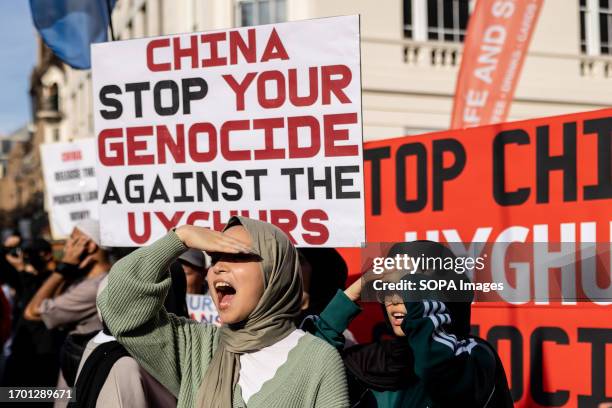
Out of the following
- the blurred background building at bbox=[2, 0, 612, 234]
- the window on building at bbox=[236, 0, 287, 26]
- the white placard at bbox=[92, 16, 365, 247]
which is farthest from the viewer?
the window on building at bbox=[236, 0, 287, 26]

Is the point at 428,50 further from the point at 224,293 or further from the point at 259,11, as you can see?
the point at 224,293

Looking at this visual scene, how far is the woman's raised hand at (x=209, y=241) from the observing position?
8.87 ft

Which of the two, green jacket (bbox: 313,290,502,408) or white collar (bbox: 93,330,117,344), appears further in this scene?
white collar (bbox: 93,330,117,344)

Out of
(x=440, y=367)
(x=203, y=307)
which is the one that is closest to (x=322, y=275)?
(x=203, y=307)

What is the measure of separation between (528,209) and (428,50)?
1245 cm

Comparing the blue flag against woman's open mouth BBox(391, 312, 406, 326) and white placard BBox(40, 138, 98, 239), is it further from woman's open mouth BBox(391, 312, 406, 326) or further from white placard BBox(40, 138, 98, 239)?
woman's open mouth BBox(391, 312, 406, 326)

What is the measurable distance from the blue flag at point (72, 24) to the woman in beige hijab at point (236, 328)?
346 centimetres

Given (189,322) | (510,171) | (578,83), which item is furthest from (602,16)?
(189,322)

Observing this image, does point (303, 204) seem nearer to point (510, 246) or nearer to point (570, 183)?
point (510, 246)

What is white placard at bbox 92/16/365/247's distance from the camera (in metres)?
4.00

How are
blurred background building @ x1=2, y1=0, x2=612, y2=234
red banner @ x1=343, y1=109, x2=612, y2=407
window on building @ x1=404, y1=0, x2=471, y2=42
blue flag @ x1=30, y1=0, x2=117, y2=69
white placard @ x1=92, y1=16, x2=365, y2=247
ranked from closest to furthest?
white placard @ x1=92, y1=16, x2=365, y2=247, red banner @ x1=343, y1=109, x2=612, y2=407, blue flag @ x1=30, y1=0, x2=117, y2=69, blurred background building @ x1=2, y1=0, x2=612, y2=234, window on building @ x1=404, y1=0, x2=471, y2=42

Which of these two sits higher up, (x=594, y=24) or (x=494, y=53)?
(x=594, y=24)

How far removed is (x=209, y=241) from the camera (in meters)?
2.75

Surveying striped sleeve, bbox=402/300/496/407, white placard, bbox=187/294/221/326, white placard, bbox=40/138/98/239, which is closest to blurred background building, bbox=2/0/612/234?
white placard, bbox=40/138/98/239
